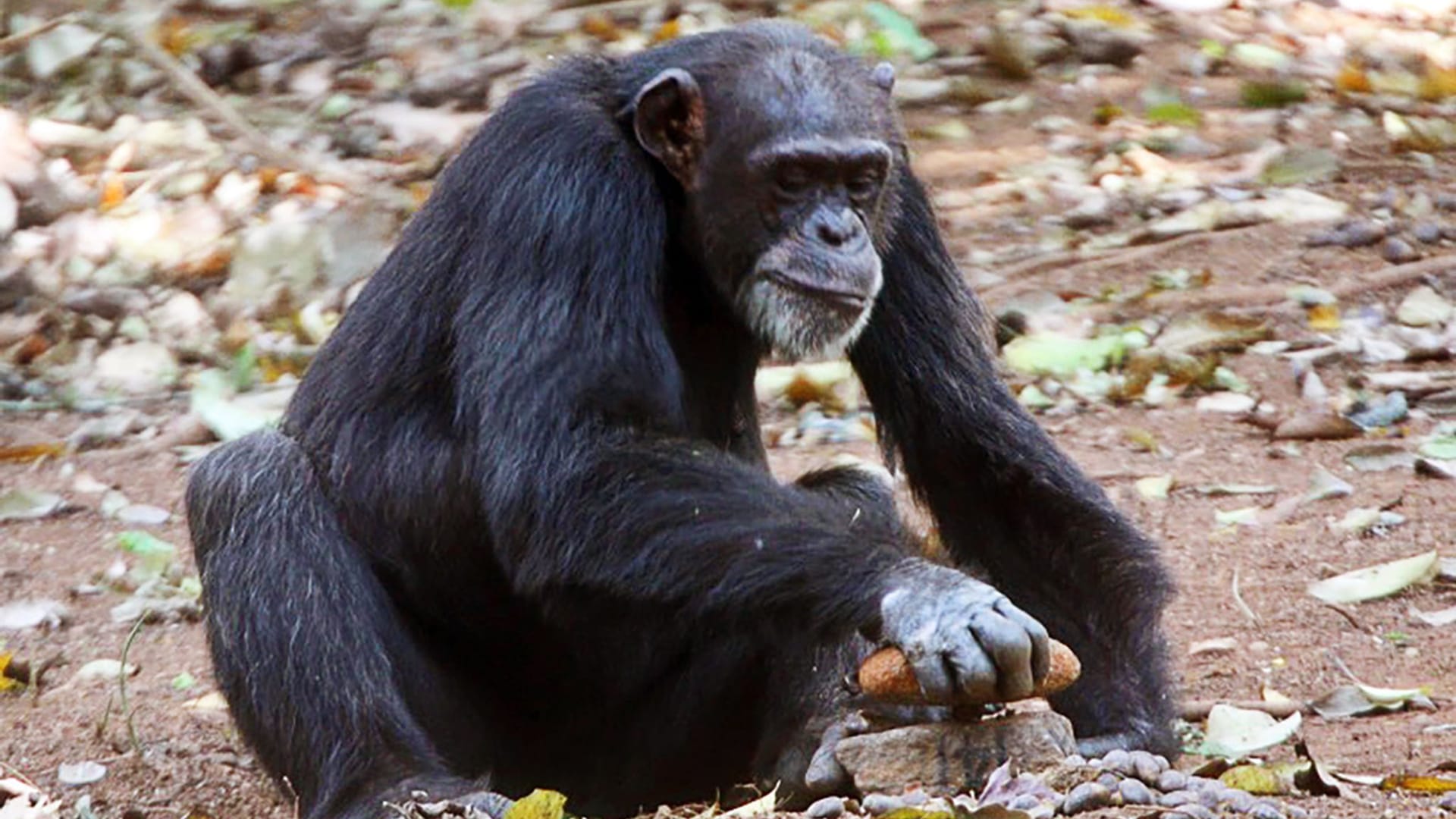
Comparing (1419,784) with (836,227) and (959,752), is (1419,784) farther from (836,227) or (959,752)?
(836,227)

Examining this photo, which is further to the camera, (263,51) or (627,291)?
(263,51)

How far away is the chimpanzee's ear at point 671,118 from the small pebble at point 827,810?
1.81m

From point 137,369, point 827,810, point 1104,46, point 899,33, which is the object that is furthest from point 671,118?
point 1104,46

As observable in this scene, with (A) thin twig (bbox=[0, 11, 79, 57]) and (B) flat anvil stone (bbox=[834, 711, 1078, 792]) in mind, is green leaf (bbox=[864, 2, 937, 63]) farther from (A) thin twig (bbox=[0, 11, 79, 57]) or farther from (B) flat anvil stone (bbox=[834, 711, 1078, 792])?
(B) flat anvil stone (bbox=[834, 711, 1078, 792])

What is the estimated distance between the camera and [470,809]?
514 centimetres

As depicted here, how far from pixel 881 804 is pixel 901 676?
326mm

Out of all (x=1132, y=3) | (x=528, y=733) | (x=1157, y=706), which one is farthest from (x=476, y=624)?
(x=1132, y=3)

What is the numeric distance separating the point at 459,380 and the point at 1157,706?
1987 mm

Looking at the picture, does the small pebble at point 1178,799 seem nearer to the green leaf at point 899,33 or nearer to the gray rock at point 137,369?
the gray rock at point 137,369

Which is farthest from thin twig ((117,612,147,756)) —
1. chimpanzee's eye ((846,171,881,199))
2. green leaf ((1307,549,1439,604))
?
green leaf ((1307,549,1439,604))

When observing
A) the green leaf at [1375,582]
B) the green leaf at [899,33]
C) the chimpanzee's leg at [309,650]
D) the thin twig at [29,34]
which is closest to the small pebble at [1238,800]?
the chimpanzee's leg at [309,650]

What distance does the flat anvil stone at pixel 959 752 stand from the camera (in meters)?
4.85

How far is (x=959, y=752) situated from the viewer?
487cm

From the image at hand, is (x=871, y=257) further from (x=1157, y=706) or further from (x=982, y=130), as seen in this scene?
(x=982, y=130)
